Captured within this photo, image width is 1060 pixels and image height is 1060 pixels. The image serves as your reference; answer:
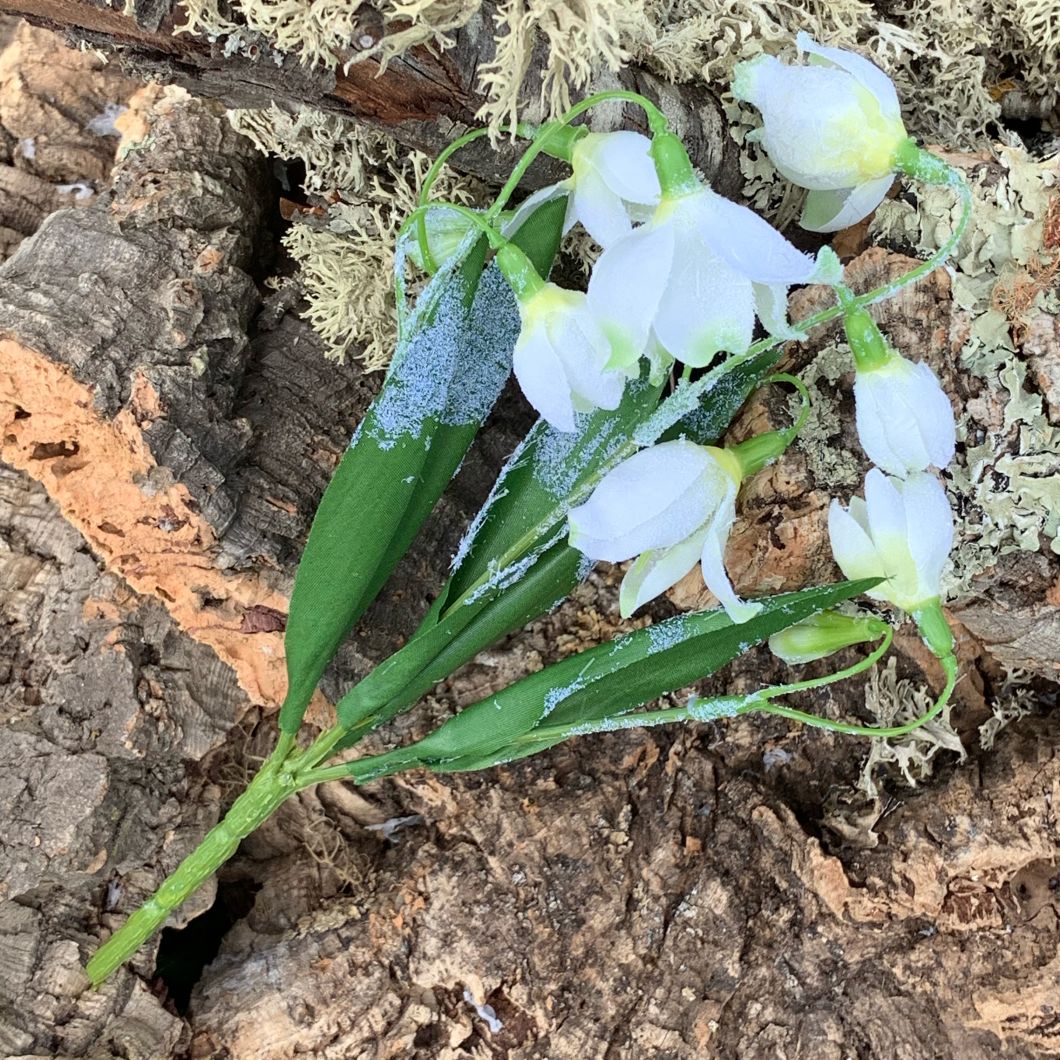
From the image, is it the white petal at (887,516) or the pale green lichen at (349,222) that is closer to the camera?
the white petal at (887,516)

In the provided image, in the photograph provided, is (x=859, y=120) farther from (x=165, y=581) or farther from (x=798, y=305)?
(x=165, y=581)

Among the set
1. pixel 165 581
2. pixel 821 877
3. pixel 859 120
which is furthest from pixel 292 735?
pixel 859 120

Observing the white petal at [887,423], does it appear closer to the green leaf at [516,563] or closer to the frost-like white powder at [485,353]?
the green leaf at [516,563]

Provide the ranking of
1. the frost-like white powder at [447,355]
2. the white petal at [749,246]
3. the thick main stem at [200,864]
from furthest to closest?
the thick main stem at [200,864] → the frost-like white powder at [447,355] → the white petal at [749,246]

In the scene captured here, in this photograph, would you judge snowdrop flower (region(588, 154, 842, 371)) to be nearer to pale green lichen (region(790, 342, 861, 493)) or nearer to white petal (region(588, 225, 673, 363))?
white petal (region(588, 225, 673, 363))

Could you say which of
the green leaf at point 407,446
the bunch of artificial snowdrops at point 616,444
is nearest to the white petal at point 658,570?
the bunch of artificial snowdrops at point 616,444

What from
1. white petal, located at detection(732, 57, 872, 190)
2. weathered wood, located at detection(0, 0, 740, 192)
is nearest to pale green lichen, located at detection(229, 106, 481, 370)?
weathered wood, located at detection(0, 0, 740, 192)

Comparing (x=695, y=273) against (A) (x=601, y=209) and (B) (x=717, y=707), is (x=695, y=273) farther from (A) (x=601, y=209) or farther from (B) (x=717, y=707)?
(B) (x=717, y=707)

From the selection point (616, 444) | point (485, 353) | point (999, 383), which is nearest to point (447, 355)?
point (485, 353)
